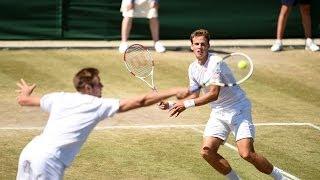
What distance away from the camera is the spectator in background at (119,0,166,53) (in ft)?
59.3

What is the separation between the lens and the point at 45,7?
19219mm

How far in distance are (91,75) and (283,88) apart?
894cm

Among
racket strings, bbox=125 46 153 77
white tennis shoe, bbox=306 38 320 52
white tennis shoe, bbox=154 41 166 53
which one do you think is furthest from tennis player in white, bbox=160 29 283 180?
white tennis shoe, bbox=306 38 320 52

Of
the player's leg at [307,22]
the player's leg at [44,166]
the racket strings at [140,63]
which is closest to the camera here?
the player's leg at [44,166]

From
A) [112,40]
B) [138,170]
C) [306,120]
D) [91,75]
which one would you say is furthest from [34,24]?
[91,75]

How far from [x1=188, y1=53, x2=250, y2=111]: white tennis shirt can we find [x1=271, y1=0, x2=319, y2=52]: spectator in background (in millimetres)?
9367

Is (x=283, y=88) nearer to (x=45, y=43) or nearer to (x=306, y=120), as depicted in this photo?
(x=306, y=120)

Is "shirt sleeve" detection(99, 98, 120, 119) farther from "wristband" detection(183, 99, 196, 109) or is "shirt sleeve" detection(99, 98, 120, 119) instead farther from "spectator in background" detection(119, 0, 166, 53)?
"spectator in background" detection(119, 0, 166, 53)

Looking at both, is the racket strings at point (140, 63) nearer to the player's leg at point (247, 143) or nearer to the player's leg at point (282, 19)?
the player's leg at point (247, 143)

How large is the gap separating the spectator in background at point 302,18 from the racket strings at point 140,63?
820cm

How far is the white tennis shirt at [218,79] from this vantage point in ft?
30.0

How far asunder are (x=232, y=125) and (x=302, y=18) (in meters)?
10.4

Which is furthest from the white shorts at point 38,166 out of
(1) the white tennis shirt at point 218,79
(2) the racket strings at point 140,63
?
(2) the racket strings at point 140,63

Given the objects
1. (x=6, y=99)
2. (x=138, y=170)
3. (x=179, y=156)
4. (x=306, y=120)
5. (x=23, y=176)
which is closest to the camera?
(x=23, y=176)
